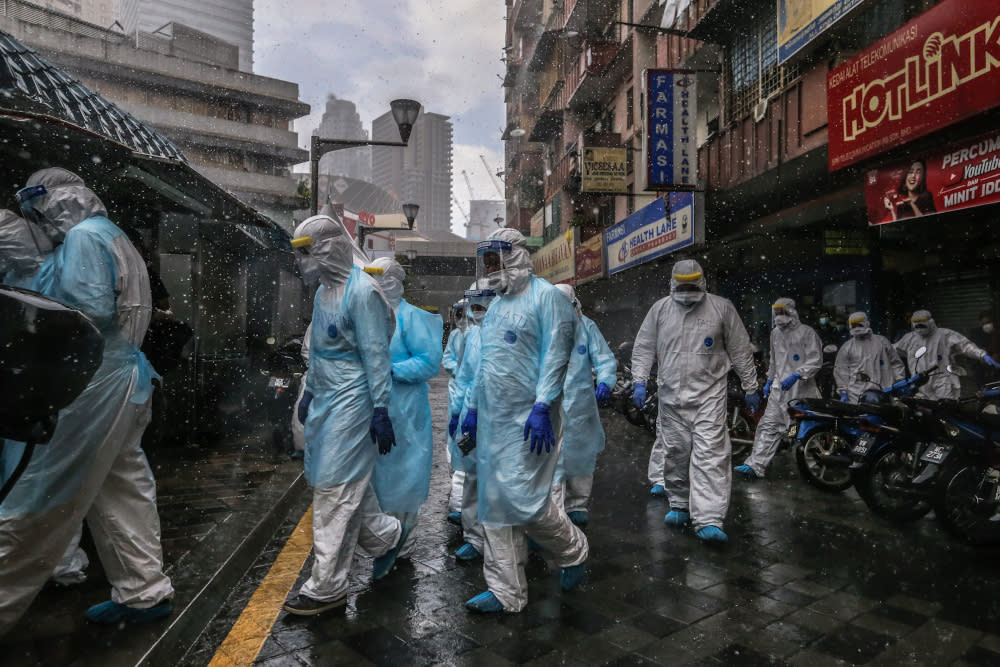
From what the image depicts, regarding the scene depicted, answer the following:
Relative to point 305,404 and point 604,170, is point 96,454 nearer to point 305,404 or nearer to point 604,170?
point 305,404

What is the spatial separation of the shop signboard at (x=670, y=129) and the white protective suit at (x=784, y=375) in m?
3.89

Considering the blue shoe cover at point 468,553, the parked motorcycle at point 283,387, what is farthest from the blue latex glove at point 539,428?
the parked motorcycle at point 283,387

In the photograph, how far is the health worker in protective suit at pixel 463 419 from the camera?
14.4 ft

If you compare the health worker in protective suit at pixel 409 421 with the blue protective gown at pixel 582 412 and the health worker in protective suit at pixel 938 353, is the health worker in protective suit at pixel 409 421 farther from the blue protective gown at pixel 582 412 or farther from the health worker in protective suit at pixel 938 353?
the health worker in protective suit at pixel 938 353

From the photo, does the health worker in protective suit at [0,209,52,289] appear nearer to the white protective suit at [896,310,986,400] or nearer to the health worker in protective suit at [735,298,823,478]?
the health worker in protective suit at [735,298,823,478]

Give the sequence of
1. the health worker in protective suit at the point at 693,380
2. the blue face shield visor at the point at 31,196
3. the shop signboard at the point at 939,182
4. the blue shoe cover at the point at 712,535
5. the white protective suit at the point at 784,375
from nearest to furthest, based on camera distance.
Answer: the blue face shield visor at the point at 31,196 → the blue shoe cover at the point at 712,535 → the health worker in protective suit at the point at 693,380 → the shop signboard at the point at 939,182 → the white protective suit at the point at 784,375

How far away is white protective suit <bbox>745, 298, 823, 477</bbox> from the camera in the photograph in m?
7.35

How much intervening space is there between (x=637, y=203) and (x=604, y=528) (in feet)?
45.8

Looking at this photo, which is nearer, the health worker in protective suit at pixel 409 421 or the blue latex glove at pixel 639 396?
the health worker in protective suit at pixel 409 421

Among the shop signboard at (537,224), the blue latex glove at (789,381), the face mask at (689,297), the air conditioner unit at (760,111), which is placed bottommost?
the blue latex glove at (789,381)

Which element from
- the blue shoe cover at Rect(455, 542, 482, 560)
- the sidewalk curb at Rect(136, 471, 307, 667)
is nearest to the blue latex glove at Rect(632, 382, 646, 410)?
the blue shoe cover at Rect(455, 542, 482, 560)

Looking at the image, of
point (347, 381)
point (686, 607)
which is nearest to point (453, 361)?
point (347, 381)

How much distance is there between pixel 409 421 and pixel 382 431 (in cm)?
90

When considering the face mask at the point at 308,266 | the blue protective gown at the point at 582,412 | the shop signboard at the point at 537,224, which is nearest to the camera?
the face mask at the point at 308,266
